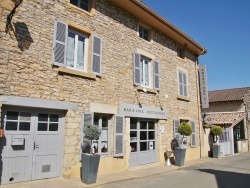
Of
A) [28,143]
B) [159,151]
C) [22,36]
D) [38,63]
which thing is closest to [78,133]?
[28,143]

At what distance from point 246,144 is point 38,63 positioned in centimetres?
1955

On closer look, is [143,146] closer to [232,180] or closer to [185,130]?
[185,130]

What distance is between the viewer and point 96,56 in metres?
8.78

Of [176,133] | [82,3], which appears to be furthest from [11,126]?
[176,133]

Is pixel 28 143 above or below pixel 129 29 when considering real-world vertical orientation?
below

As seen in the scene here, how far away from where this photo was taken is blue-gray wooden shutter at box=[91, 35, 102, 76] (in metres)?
8.66

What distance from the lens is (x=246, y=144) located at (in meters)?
21.2

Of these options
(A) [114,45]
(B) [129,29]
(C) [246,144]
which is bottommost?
(C) [246,144]

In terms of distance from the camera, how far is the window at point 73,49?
7.62 m

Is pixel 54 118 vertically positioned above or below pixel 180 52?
below

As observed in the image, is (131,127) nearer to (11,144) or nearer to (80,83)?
(80,83)

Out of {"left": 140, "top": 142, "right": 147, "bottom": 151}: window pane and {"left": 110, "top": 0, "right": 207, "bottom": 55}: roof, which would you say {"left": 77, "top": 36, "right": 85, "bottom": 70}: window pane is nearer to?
{"left": 110, "top": 0, "right": 207, "bottom": 55}: roof

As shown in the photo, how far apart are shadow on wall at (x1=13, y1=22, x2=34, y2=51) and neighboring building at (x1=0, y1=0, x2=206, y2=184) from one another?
0.03 meters

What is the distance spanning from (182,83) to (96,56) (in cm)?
660
